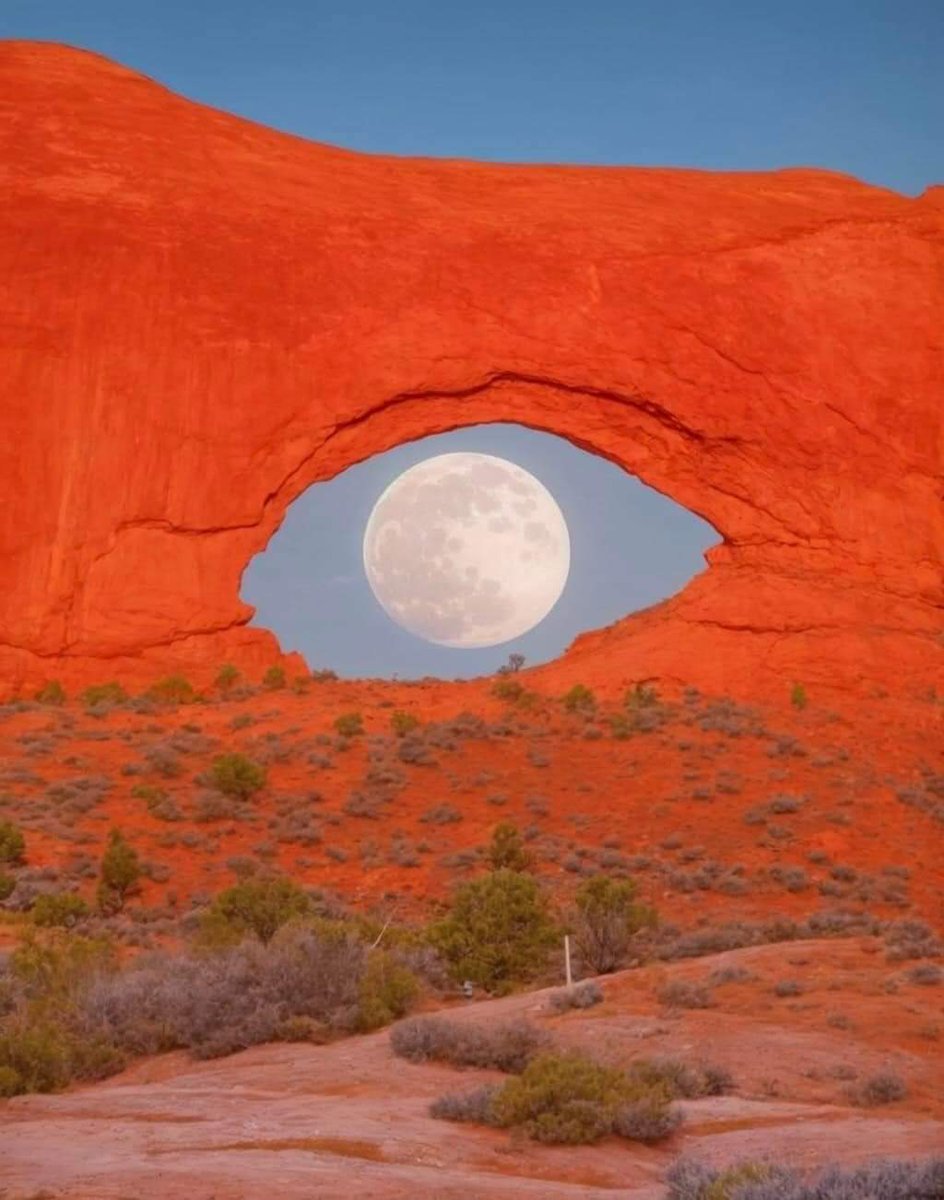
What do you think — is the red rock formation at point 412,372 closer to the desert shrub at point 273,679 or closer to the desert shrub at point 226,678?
the desert shrub at point 226,678

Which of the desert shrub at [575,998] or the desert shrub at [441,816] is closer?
the desert shrub at [575,998]

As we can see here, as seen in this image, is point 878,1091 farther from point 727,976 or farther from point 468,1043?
point 727,976

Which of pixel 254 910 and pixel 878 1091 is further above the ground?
pixel 254 910

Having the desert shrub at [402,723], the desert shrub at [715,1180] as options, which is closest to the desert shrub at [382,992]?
Result: the desert shrub at [715,1180]

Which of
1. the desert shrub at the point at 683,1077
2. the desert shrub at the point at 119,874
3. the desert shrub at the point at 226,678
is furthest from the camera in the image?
the desert shrub at the point at 226,678

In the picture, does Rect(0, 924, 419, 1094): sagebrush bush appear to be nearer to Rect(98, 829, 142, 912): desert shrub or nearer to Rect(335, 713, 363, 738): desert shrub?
Rect(98, 829, 142, 912): desert shrub

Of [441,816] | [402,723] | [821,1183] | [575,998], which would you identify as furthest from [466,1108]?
[402,723]

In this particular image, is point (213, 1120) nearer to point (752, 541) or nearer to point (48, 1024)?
point (48, 1024)
